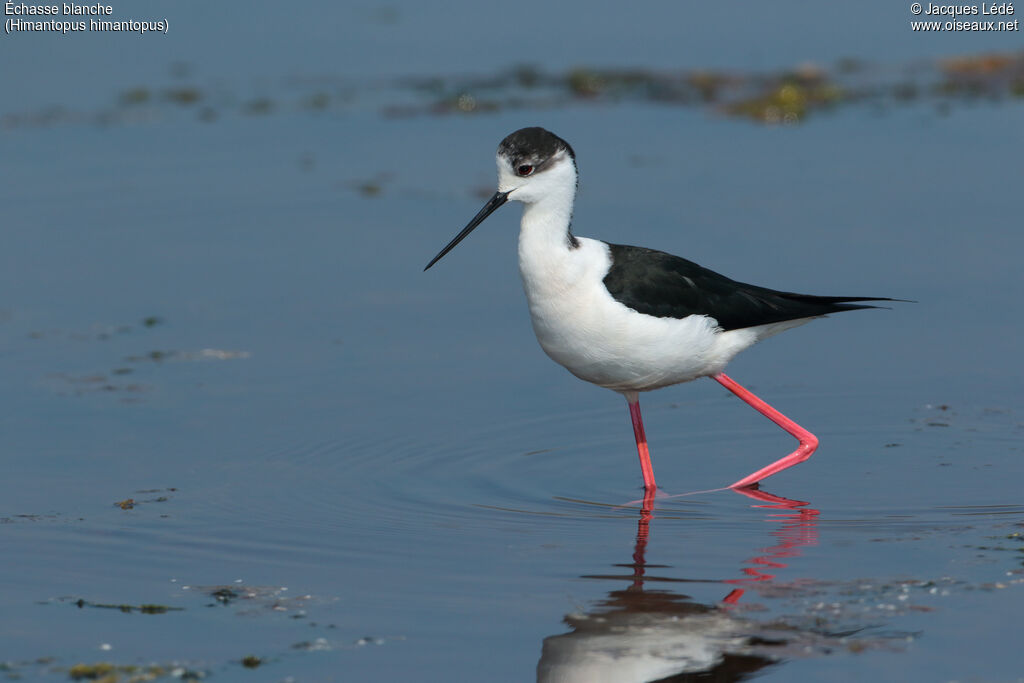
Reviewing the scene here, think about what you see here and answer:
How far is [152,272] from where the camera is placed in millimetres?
8172

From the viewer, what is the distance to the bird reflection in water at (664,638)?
157 inches

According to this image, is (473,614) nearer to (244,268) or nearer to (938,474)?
(938,474)

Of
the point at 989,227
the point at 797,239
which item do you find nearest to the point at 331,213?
the point at 797,239

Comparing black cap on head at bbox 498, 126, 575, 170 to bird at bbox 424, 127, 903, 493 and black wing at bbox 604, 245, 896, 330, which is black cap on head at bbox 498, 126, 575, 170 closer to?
bird at bbox 424, 127, 903, 493

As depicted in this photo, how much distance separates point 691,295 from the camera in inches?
224

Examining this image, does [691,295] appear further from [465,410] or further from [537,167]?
[465,410]

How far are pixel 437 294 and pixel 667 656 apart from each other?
408cm

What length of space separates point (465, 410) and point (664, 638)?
2393 millimetres

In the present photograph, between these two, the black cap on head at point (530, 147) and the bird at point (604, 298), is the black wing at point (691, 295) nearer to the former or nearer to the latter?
the bird at point (604, 298)

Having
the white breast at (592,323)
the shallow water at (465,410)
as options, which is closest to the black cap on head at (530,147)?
the white breast at (592,323)

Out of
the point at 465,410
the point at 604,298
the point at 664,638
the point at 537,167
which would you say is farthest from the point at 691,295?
the point at 664,638

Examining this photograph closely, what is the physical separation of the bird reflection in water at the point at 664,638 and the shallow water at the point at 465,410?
15 millimetres

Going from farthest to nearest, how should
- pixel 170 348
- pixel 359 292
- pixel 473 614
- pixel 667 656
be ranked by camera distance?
pixel 359 292, pixel 170 348, pixel 473 614, pixel 667 656

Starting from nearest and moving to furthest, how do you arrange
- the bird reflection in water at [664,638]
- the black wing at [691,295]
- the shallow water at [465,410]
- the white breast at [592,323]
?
the bird reflection in water at [664,638] → the shallow water at [465,410] → the white breast at [592,323] → the black wing at [691,295]
